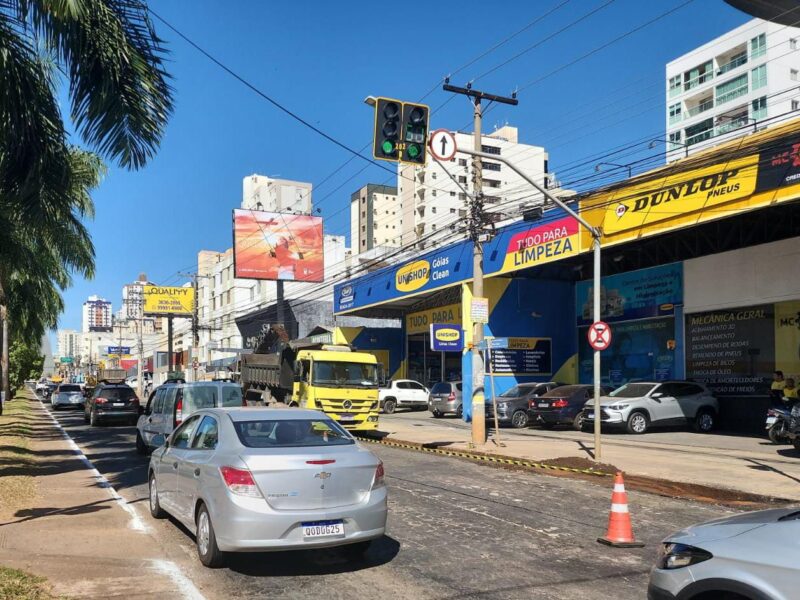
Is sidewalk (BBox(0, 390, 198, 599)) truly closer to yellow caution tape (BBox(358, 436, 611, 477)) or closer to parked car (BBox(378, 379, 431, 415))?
yellow caution tape (BBox(358, 436, 611, 477))

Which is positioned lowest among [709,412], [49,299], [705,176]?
[709,412]

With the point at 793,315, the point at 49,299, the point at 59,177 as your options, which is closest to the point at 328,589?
the point at 59,177

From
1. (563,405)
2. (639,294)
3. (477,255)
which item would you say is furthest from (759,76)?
(477,255)

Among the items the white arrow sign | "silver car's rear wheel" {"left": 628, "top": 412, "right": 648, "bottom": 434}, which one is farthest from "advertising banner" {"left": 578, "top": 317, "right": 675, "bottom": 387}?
the white arrow sign

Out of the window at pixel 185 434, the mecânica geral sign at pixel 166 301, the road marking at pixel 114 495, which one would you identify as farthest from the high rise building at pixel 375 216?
the window at pixel 185 434

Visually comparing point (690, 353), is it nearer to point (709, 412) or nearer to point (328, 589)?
point (709, 412)

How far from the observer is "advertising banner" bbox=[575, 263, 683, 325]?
24438mm

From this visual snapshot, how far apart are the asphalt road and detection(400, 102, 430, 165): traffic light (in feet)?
18.9

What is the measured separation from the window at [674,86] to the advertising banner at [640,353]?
55232 millimetres

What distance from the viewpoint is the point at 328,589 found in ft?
19.1

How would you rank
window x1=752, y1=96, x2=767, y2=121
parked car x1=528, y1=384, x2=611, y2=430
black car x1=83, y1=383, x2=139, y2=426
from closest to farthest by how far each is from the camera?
parked car x1=528, y1=384, x2=611, y2=430 → black car x1=83, y1=383, x2=139, y2=426 → window x1=752, y1=96, x2=767, y2=121

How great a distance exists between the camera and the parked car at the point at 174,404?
14031 millimetres

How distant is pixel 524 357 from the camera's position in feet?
95.2

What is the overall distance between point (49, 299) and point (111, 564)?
30.4 m
